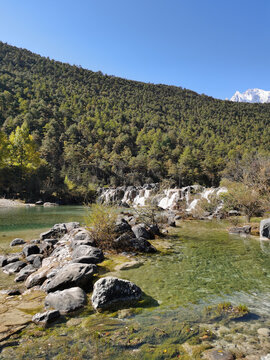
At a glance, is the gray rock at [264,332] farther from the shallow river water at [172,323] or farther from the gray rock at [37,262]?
the gray rock at [37,262]

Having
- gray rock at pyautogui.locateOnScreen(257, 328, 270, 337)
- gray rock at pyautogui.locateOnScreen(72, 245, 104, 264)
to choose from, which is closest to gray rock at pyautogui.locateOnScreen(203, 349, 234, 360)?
gray rock at pyautogui.locateOnScreen(257, 328, 270, 337)

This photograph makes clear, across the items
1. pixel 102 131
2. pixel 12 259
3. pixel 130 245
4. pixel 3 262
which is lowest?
pixel 3 262

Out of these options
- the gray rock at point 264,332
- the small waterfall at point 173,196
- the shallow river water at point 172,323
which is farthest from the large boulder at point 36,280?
the small waterfall at point 173,196

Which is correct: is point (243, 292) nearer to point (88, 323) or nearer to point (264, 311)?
point (264, 311)

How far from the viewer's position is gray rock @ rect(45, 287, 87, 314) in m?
5.36

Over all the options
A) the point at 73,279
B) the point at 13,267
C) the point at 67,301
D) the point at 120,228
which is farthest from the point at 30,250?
the point at 67,301

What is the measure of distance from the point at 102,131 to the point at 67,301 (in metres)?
112

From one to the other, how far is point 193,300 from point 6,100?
122 m

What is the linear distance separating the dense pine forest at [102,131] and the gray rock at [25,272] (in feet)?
140

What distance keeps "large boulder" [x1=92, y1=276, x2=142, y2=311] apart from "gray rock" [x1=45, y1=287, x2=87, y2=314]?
359 millimetres

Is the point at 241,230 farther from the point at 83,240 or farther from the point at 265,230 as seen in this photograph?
the point at 83,240

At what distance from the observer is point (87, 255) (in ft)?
30.1

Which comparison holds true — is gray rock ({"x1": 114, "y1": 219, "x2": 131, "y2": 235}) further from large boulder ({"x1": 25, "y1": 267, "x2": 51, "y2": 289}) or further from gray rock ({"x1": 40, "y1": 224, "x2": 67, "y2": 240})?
gray rock ({"x1": 40, "y1": 224, "x2": 67, "y2": 240})

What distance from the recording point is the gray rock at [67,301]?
17.6ft
